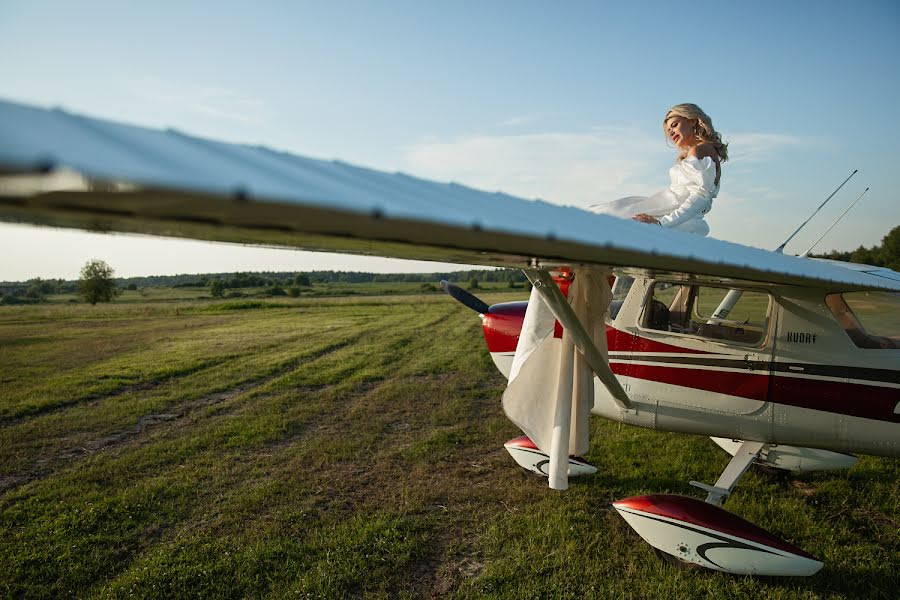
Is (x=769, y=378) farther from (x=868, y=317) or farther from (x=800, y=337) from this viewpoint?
(x=868, y=317)

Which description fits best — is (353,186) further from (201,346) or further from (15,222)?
(201,346)

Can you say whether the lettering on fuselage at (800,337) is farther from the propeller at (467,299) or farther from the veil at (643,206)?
the propeller at (467,299)

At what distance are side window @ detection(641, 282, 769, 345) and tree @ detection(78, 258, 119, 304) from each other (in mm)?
62234

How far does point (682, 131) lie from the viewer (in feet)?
13.5

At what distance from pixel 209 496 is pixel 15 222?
4.26 meters

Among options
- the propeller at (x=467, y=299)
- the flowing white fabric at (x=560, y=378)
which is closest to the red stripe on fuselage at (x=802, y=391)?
the flowing white fabric at (x=560, y=378)

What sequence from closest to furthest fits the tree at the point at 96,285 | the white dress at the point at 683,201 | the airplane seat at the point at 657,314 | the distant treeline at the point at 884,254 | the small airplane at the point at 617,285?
the small airplane at the point at 617,285 < the white dress at the point at 683,201 < the airplane seat at the point at 657,314 < the distant treeline at the point at 884,254 < the tree at the point at 96,285

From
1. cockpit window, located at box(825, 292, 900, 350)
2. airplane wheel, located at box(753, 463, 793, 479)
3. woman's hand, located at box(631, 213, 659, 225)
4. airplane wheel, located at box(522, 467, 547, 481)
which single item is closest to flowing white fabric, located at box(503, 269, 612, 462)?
woman's hand, located at box(631, 213, 659, 225)

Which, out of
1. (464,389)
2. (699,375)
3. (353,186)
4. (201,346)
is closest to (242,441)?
(464,389)

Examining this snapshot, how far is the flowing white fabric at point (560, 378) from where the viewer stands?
337 centimetres

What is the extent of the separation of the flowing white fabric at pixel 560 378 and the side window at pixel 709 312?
1129mm

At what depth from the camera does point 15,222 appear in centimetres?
132

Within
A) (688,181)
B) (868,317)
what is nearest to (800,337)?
(868,317)

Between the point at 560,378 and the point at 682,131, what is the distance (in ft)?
7.64
